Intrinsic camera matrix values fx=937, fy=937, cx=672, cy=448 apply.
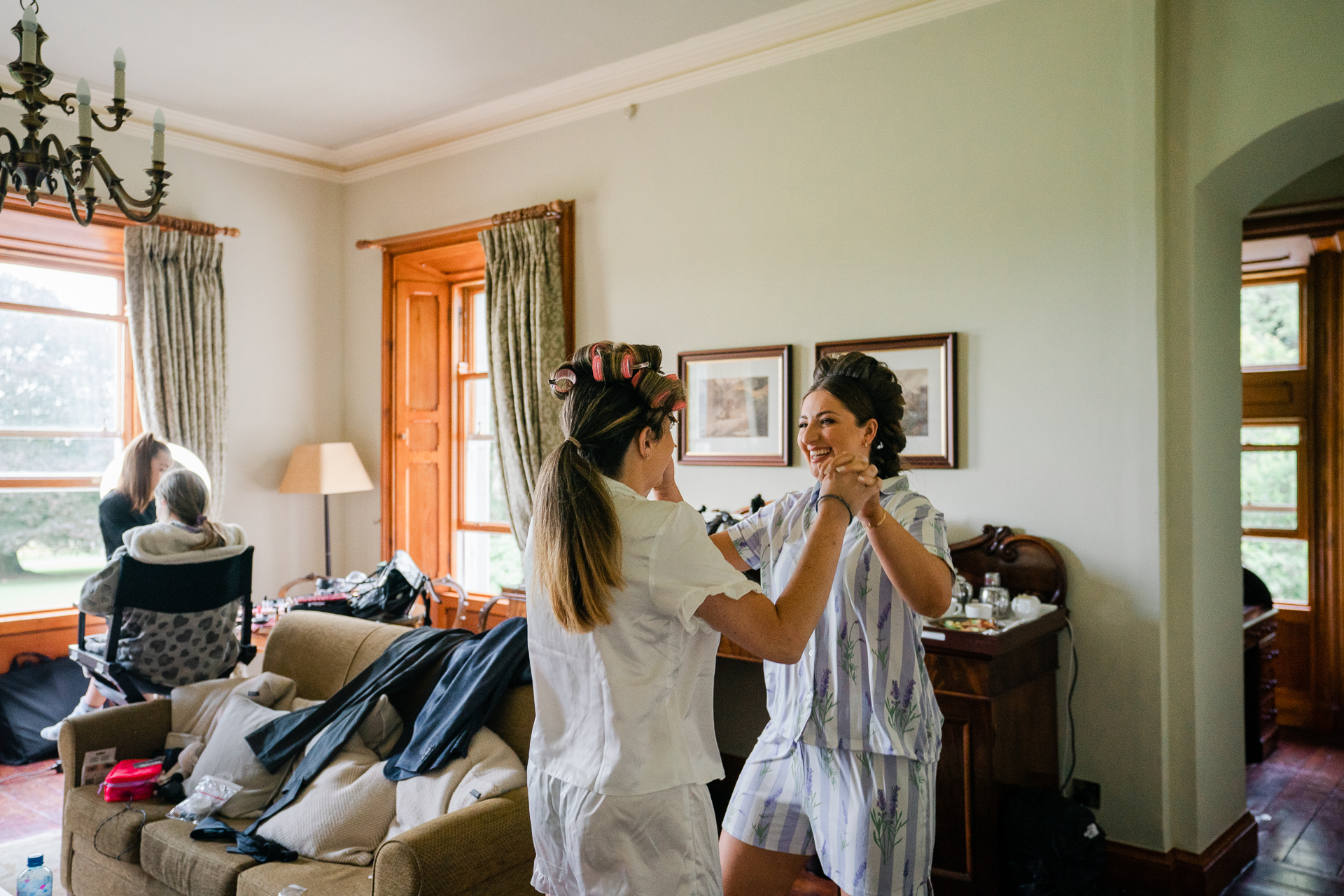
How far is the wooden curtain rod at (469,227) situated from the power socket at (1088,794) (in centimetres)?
338

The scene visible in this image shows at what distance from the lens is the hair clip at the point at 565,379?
62.1 inches

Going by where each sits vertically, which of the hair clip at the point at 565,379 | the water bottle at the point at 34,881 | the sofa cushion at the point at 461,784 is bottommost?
the water bottle at the point at 34,881

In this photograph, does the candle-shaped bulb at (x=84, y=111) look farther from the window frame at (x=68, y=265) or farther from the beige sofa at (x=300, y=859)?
the window frame at (x=68, y=265)

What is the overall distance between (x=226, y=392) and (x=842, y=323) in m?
3.50

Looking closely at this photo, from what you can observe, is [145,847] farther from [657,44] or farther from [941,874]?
[657,44]

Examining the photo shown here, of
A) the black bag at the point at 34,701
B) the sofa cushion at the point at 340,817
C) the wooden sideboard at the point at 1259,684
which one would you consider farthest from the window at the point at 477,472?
the wooden sideboard at the point at 1259,684

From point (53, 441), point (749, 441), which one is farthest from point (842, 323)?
point (53, 441)

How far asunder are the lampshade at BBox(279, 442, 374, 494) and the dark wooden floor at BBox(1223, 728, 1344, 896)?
4566mm

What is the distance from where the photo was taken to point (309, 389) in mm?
5742

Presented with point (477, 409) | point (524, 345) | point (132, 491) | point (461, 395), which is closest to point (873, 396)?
point (524, 345)

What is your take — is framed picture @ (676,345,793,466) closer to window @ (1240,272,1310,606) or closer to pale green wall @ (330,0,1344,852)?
pale green wall @ (330,0,1344,852)

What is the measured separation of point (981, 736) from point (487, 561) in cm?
344

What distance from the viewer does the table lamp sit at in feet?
17.5

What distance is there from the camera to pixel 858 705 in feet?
6.00
